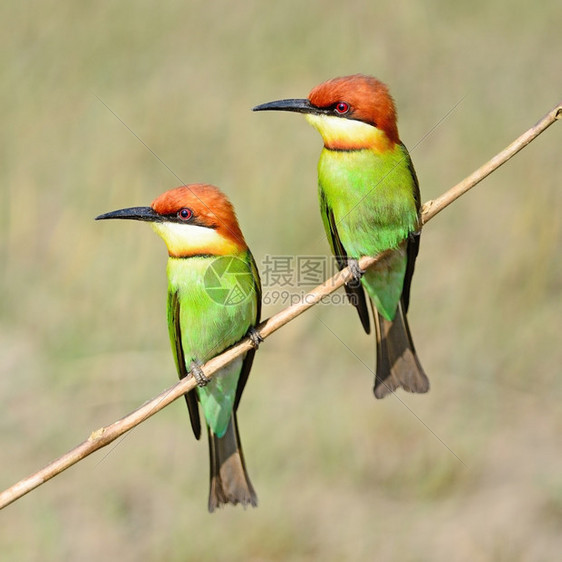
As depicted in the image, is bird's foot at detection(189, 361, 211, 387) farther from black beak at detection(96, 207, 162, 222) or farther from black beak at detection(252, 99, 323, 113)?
black beak at detection(252, 99, 323, 113)

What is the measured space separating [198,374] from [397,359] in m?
0.79

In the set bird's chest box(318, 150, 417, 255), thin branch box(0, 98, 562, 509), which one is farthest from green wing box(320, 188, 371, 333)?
thin branch box(0, 98, 562, 509)

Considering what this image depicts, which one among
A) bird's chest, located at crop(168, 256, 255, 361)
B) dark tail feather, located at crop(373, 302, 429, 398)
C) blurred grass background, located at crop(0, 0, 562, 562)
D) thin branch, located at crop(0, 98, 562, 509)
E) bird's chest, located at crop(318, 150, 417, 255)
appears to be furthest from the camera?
blurred grass background, located at crop(0, 0, 562, 562)

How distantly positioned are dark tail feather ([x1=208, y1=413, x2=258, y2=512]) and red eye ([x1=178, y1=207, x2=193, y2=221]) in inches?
26.2

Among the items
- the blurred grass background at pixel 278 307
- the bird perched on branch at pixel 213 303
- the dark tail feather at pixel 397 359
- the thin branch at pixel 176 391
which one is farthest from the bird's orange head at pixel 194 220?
the blurred grass background at pixel 278 307

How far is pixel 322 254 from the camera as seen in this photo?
5043mm

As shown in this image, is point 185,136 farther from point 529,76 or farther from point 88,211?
point 529,76

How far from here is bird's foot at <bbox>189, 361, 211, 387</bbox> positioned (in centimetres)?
237

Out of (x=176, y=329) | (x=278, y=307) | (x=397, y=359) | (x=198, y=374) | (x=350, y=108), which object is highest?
(x=350, y=108)

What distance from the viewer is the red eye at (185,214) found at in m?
2.55

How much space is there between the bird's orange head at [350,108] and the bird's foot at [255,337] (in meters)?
0.60

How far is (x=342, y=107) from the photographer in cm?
245

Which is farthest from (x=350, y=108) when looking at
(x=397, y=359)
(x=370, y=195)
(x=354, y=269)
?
(x=397, y=359)

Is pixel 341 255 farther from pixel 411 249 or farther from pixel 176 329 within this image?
Answer: pixel 176 329
